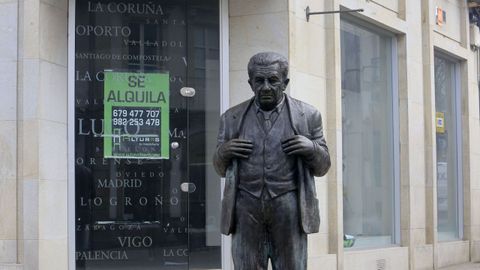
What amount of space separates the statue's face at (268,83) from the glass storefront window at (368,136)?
6.78 m

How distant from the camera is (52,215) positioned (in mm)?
9383

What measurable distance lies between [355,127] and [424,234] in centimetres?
256

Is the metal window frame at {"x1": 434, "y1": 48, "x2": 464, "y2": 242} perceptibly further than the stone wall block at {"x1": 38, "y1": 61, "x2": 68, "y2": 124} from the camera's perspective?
Yes

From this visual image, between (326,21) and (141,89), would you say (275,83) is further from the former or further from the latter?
(326,21)

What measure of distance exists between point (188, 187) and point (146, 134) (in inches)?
30.8

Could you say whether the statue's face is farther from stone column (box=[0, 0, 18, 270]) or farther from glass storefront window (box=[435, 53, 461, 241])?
glass storefront window (box=[435, 53, 461, 241])

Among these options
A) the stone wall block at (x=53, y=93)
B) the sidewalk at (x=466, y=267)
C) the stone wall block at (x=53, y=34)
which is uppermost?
the stone wall block at (x=53, y=34)

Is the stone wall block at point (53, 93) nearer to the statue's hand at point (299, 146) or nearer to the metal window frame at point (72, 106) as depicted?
the metal window frame at point (72, 106)

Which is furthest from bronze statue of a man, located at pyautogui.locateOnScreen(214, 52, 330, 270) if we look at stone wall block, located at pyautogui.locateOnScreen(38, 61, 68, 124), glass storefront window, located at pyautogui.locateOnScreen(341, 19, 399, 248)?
glass storefront window, located at pyautogui.locateOnScreen(341, 19, 399, 248)

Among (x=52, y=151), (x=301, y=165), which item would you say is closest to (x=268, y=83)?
(x=301, y=165)

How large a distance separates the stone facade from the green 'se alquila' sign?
0.56 m

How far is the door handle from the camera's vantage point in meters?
10.1

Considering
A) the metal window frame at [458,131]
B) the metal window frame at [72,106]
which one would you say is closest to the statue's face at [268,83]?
the metal window frame at [72,106]

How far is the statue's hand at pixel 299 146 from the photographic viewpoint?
5426mm
